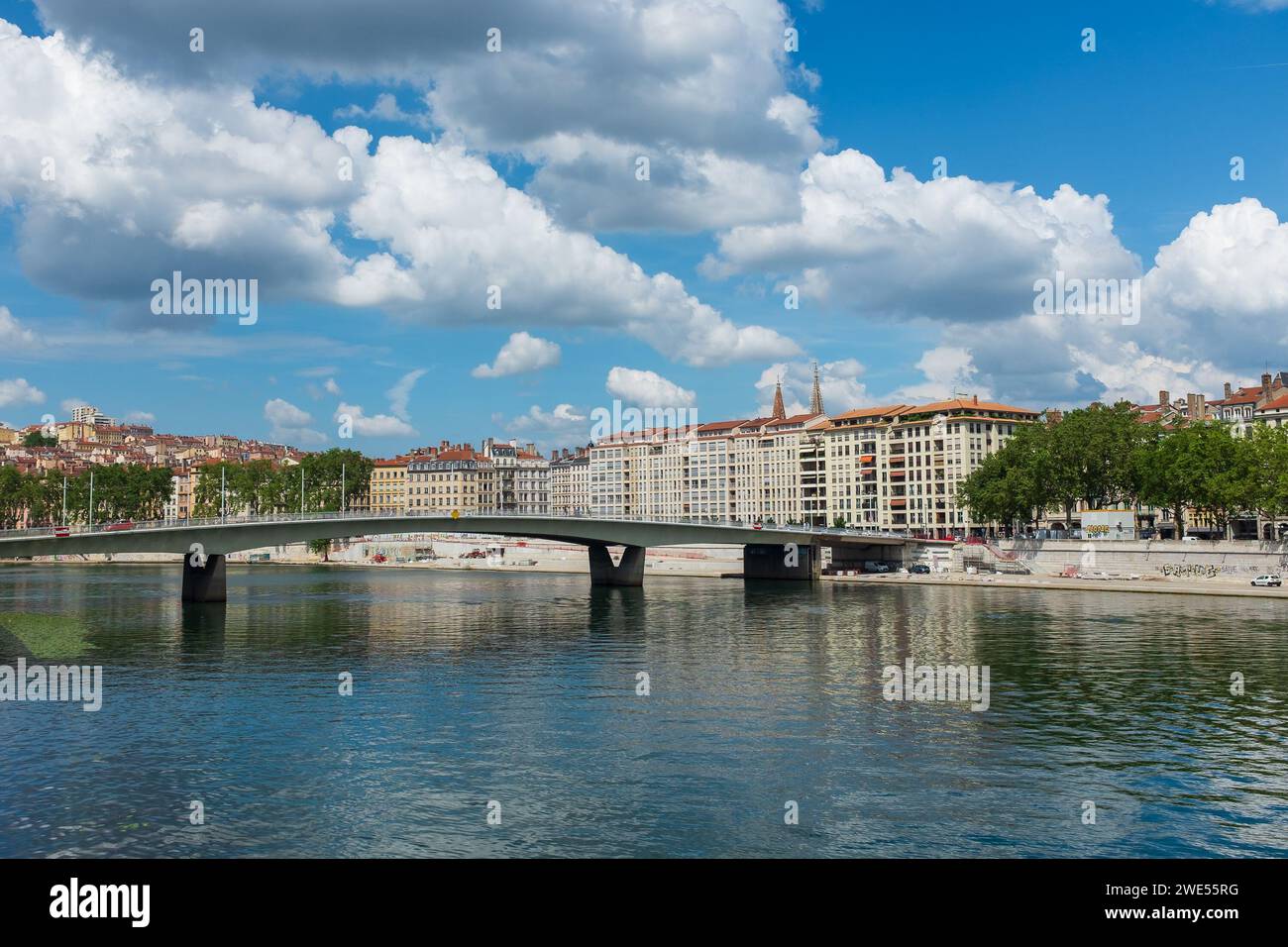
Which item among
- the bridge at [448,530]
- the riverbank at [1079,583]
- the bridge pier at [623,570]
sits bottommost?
the riverbank at [1079,583]

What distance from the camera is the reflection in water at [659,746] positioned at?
18188mm

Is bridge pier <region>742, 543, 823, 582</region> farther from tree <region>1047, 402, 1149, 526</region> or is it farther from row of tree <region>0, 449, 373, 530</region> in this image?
row of tree <region>0, 449, 373, 530</region>

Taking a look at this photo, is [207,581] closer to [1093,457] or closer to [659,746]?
[659,746]

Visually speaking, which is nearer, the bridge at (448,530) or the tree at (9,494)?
the bridge at (448,530)

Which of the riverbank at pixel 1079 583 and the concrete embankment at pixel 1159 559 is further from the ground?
the concrete embankment at pixel 1159 559

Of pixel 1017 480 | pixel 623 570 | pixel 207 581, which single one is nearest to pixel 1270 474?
pixel 1017 480

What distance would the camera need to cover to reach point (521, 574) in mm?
116250

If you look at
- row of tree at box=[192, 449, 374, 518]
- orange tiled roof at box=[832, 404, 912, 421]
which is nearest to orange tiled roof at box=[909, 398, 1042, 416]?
orange tiled roof at box=[832, 404, 912, 421]

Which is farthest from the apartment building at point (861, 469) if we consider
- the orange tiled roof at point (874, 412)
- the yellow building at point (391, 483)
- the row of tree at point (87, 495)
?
the row of tree at point (87, 495)

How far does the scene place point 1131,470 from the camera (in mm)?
88625

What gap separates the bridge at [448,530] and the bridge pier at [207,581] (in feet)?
0.20

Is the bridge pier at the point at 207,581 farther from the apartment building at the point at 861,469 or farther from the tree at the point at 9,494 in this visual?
the tree at the point at 9,494

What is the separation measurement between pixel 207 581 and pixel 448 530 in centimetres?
1478
